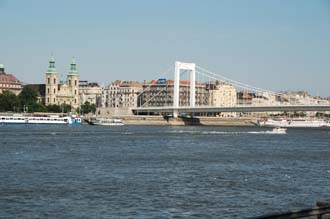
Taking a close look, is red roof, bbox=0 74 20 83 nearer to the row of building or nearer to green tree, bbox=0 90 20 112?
the row of building

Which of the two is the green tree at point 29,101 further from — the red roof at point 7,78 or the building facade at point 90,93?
the building facade at point 90,93

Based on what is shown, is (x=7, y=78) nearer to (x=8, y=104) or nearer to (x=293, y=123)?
(x=8, y=104)

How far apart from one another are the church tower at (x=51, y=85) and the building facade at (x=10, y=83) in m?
8.13

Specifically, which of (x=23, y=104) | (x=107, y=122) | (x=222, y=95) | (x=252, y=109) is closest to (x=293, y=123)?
(x=107, y=122)

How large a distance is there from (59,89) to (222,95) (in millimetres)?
35710

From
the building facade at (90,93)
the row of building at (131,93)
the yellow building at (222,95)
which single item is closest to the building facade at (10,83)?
the row of building at (131,93)

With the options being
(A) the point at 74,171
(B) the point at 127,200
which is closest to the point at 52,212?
(B) the point at 127,200

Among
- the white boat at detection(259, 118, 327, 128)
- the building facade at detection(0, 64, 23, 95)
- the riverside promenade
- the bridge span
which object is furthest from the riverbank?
the building facade at detection(0, 64, 23, 95)

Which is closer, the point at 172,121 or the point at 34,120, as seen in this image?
the point at 34,120

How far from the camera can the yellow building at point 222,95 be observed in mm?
151325

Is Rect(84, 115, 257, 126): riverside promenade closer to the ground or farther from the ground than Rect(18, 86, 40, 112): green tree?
closer to the ground

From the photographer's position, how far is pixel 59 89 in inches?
5876

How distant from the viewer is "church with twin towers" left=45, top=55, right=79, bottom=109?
479 ft

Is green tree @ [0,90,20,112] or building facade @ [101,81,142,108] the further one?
building facade @ [101,81,142,108]
